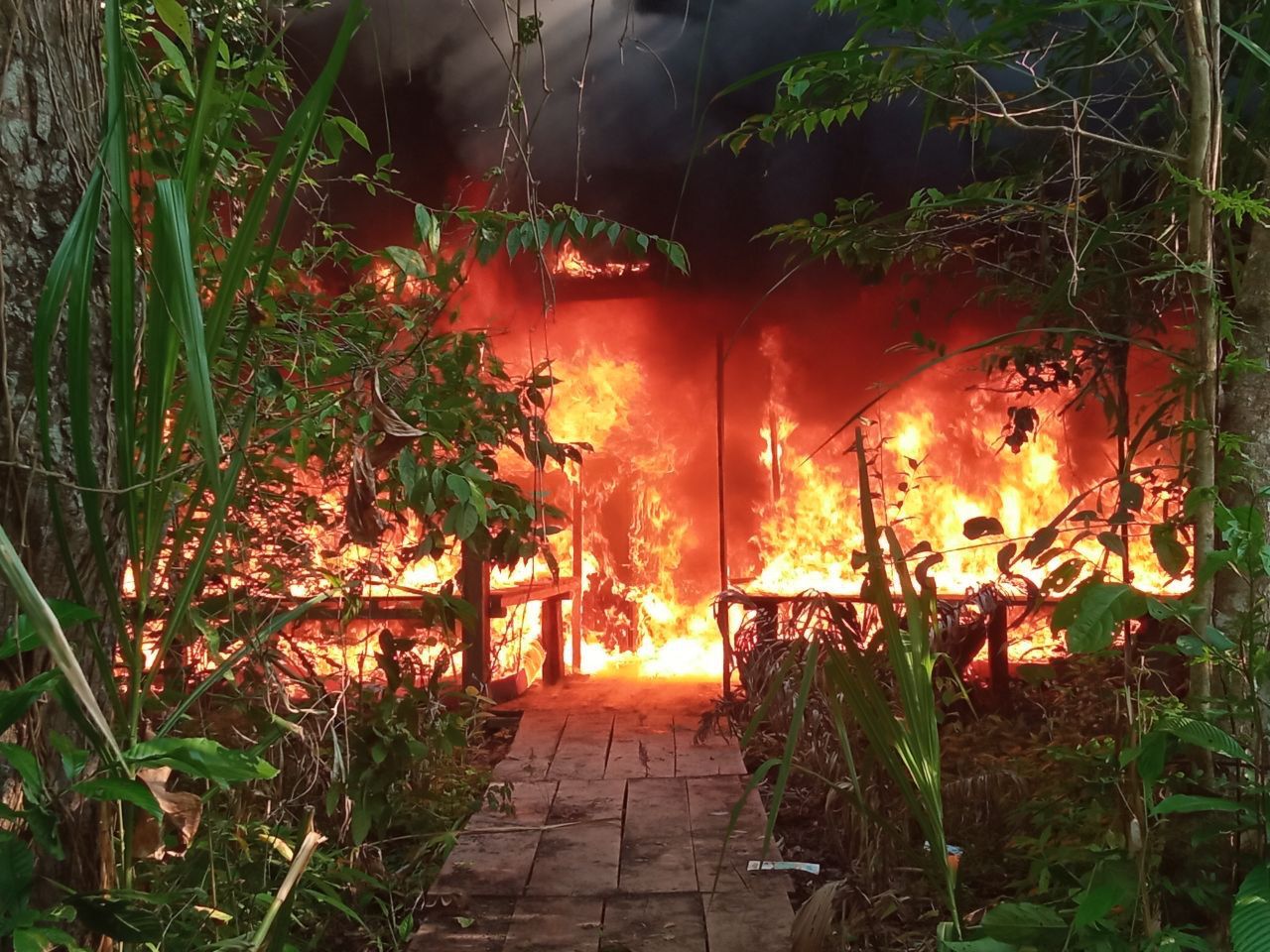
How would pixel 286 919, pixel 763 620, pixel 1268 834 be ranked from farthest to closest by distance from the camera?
pixel 763 620, pixel 1268 834, pixel 286 919

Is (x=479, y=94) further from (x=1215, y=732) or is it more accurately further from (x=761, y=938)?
(x=1215, y=732)

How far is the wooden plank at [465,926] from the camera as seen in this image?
2.67 meters

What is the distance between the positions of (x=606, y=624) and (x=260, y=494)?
4.63 metres

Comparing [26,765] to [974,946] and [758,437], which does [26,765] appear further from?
[758,437]

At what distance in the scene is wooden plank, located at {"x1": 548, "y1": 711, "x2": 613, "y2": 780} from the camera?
4418 mm

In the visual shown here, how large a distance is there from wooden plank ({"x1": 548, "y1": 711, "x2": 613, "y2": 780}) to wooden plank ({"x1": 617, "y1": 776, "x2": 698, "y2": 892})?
0.30 m

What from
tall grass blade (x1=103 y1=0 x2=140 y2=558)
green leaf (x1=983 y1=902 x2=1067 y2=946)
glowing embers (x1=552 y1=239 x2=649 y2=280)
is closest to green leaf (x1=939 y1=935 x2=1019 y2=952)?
green leaf (x1=983 y1=902 x2=1067 y2=946)

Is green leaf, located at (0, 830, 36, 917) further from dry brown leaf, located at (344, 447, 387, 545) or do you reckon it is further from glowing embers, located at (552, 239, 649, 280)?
glowing embers, located at (552, 239, 649, 280)

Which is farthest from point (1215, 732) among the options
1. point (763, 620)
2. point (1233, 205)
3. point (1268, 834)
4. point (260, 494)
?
point (763, 620)

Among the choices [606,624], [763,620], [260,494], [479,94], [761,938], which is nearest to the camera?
[761,938]

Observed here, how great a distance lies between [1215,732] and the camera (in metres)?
1.35

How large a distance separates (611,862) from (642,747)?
1.56 meters

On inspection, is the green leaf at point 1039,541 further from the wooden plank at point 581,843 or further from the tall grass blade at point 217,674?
the wooden plank at point 581,843

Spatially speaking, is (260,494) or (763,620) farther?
(763,620)
